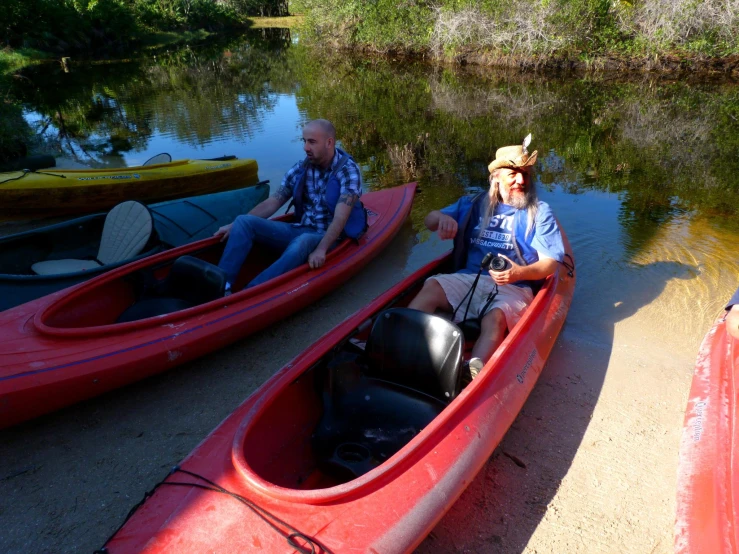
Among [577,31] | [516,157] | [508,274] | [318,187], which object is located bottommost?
[508,274]

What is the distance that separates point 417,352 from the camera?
269cm

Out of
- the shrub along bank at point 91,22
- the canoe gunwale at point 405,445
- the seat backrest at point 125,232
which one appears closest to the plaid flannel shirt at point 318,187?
the canoe gunwale at point 405,445

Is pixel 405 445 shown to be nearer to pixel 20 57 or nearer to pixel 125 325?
pixel 125 325

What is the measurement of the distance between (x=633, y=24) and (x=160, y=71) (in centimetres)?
1656

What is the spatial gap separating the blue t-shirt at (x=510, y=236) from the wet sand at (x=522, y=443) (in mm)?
861

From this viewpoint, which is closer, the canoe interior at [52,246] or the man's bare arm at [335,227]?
the man's bare arm at [335,227]

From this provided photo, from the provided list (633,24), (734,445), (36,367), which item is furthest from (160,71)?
(734,445)

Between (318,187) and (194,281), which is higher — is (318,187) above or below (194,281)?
above

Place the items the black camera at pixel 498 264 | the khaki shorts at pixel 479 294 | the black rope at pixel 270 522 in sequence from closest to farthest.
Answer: the black rope at pixel 270 522 < the black camera at pixel 498 264 < the khaki shorts at pixel 479 294

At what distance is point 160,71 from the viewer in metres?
19.9

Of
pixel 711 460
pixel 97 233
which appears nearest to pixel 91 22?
pixel 97 233

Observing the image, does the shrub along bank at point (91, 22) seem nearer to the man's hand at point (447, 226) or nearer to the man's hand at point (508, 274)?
the man's hand at point (447, 226)

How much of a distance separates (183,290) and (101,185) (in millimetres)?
3273

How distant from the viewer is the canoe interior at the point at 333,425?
239 centimetres
